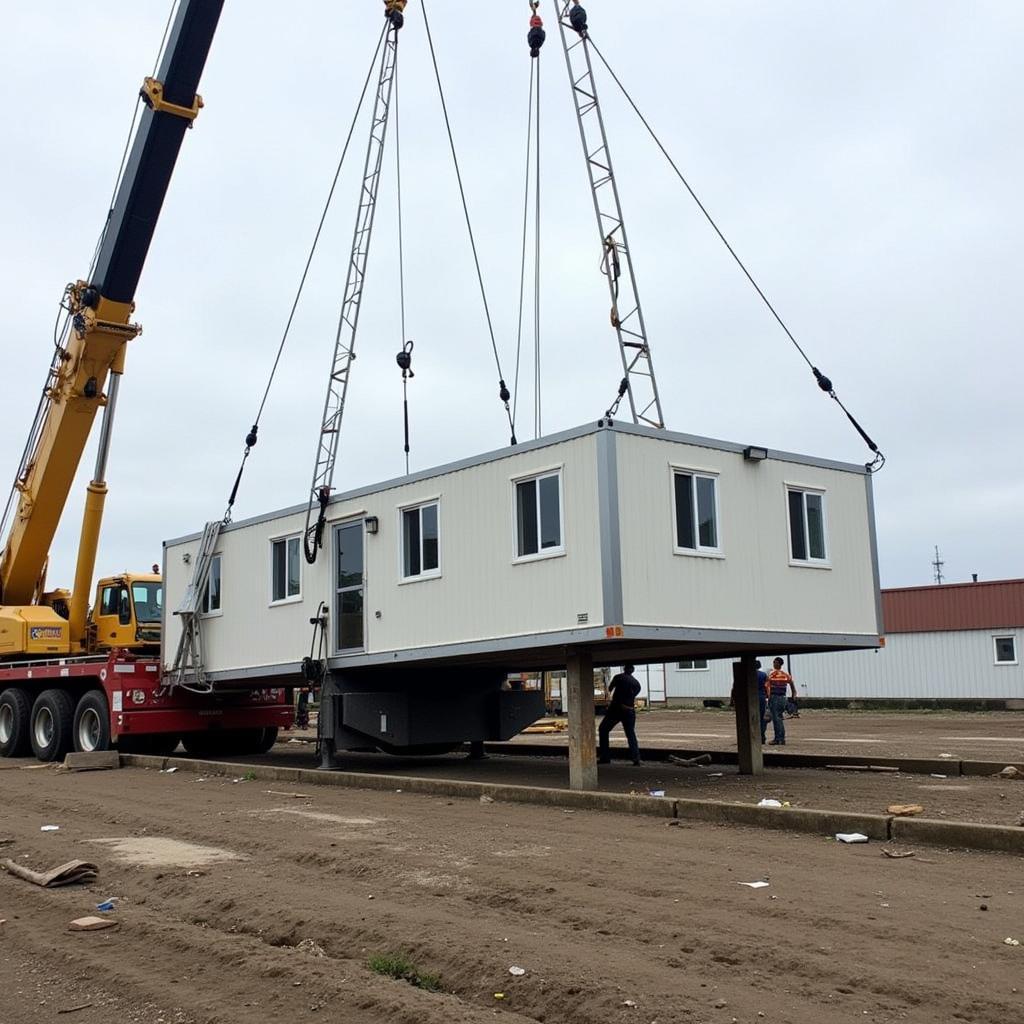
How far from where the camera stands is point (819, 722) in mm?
32406

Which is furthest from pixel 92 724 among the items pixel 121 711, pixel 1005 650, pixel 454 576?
pixel 1005 650

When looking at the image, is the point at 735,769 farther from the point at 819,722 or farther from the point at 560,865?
the point at 819,722

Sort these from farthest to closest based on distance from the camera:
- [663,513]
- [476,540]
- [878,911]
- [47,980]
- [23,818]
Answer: [476,540] → [663,513] → [23,818] → [878,911] → [47,980]

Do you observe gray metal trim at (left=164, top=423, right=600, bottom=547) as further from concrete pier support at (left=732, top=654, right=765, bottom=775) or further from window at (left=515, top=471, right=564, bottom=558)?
concrete pier support at (left=732, top=654, right=765, bottom=775)

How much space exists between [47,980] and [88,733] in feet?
50.3

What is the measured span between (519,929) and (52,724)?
1665 centimetres

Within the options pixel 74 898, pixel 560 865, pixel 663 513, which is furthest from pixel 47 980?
pixel 663 513

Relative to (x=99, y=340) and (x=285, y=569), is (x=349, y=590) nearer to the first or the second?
(x=285, y=569)

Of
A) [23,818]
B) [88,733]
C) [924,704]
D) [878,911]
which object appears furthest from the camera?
[924,704]

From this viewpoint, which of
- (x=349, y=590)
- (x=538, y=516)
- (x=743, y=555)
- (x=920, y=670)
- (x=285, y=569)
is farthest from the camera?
(x=920, y=670)

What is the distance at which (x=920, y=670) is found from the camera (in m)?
38.7

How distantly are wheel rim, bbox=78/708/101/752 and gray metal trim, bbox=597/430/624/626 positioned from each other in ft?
37.9

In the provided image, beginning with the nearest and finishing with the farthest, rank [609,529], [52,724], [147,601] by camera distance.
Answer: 1. [609,529]
2. [52,724]
3. [147,601]

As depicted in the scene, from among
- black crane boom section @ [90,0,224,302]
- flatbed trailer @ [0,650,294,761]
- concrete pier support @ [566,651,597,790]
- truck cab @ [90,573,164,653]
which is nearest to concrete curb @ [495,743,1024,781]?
concrete pier support @ [566,651,597,790]
